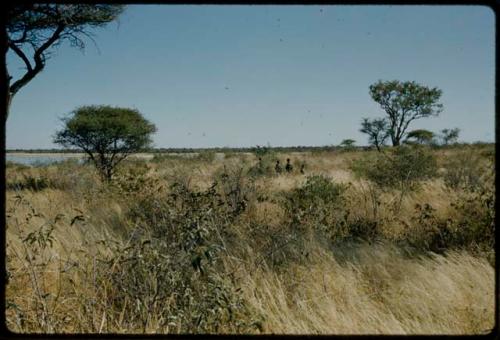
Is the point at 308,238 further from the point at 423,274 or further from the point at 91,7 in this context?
the point at 91,7

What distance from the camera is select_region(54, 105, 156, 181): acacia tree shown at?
13.0 meters

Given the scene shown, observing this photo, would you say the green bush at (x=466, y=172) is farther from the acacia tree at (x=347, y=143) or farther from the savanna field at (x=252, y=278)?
the acacia tree at (x=347, y=143)

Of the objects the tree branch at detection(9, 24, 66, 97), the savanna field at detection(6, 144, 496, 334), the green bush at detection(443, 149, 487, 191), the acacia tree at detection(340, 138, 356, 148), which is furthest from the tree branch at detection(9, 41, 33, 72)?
the acacia tree at detection(340, 138, 356, 148)

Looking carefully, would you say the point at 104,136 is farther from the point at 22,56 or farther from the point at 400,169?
the point at 400,169

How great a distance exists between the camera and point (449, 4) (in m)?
1.48

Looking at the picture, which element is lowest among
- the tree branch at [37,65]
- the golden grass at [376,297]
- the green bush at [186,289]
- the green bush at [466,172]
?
the golden grass at [376,297]

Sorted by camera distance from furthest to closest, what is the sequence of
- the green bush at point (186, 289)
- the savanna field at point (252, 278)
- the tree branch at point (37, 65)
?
the tree branch at point (37, 65)
the savanna field at point (252, 278)
the green bush at point (186, 289)

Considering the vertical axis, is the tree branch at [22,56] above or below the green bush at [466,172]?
above

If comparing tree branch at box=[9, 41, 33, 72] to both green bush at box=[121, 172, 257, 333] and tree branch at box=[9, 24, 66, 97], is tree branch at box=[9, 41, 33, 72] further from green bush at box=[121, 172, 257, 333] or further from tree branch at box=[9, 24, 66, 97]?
green bush at box=[121, 172, 257, 333]

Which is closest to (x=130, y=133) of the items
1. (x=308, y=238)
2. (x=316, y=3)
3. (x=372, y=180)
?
(x=372, y=180)

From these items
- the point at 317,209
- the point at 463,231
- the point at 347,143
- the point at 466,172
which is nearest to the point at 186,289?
the point at 317,209

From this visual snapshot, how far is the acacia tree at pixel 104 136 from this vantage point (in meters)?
13.0

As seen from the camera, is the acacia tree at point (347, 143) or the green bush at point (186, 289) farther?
the acacia tree at point (347, 143)

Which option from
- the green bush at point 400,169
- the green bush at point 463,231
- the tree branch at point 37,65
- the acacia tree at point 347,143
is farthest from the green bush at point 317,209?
the acacia tree at point 347,143
